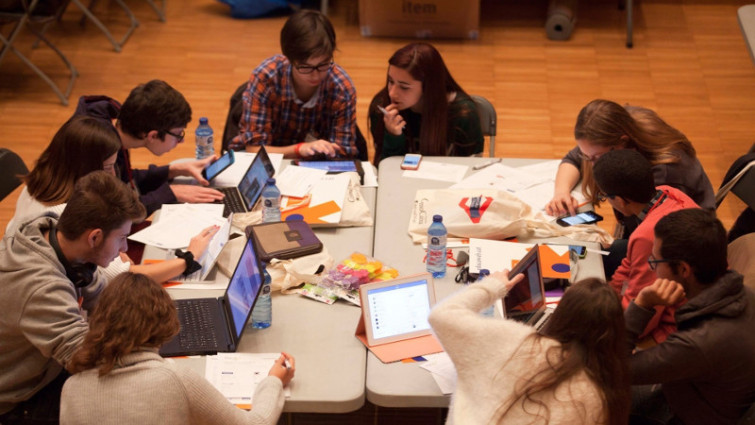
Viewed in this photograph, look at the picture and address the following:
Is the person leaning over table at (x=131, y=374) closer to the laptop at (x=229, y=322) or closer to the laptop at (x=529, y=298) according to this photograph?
the laptop at (x=229, y=322)

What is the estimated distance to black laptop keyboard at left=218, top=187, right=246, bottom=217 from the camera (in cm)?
352

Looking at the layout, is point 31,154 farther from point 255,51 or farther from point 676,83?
point 676,83

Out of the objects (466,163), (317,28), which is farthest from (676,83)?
(317,28)

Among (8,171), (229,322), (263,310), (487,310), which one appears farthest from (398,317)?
(8,171)

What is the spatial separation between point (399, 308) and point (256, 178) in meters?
1.08

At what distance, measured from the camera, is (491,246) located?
3.24 meters

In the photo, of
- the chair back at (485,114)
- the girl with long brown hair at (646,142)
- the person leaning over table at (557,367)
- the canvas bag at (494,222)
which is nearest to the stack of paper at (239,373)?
the person leaning over table at (557,367)

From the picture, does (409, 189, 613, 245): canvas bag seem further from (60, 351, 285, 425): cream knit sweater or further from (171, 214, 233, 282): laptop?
(60, 351, 285, 425): cream knit sweater

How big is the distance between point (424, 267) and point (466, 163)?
91cm

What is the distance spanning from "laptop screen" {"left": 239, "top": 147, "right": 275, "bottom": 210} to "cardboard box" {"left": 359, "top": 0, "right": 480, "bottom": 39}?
300cm

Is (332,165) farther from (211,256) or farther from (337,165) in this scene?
(211,256)

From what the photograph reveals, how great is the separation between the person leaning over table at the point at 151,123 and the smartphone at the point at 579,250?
1448mm

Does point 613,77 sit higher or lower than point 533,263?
lower

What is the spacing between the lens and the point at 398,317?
2807 millimetres
